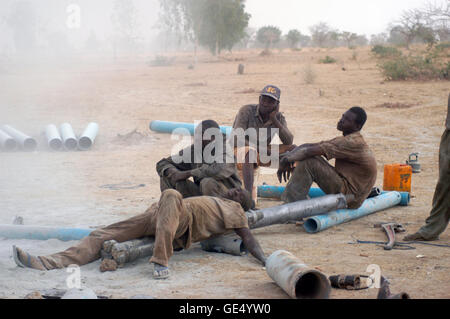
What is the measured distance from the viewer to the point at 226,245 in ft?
16.5

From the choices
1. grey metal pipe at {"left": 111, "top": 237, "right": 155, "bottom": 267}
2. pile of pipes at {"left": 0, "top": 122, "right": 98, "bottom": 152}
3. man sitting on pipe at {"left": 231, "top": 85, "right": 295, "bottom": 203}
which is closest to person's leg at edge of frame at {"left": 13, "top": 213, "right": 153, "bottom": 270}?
grey metal pipe at {"left": 111, "top": 237, "right": 155, "bottom": 267}

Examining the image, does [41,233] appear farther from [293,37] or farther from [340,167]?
[293,37]

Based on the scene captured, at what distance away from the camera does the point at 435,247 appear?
5.28m

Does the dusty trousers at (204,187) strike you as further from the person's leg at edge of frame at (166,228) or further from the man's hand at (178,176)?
the person's leg at edge of frame at (166,228)

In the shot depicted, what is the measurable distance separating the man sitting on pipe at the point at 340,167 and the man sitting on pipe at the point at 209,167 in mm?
938

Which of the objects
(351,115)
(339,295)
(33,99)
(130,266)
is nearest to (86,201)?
(130,266)

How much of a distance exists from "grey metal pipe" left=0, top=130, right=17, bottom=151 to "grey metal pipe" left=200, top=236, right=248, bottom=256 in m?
7.05

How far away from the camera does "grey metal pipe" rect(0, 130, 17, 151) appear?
10797 millimetres

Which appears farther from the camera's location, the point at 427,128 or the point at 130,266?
the point at 427,128

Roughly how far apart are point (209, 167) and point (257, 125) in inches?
69.3

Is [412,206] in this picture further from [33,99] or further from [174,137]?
[33,99]

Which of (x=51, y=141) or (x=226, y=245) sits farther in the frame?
(x=51, y=141)

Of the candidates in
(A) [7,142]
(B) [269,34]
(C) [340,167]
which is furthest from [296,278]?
(B) [269,34]
